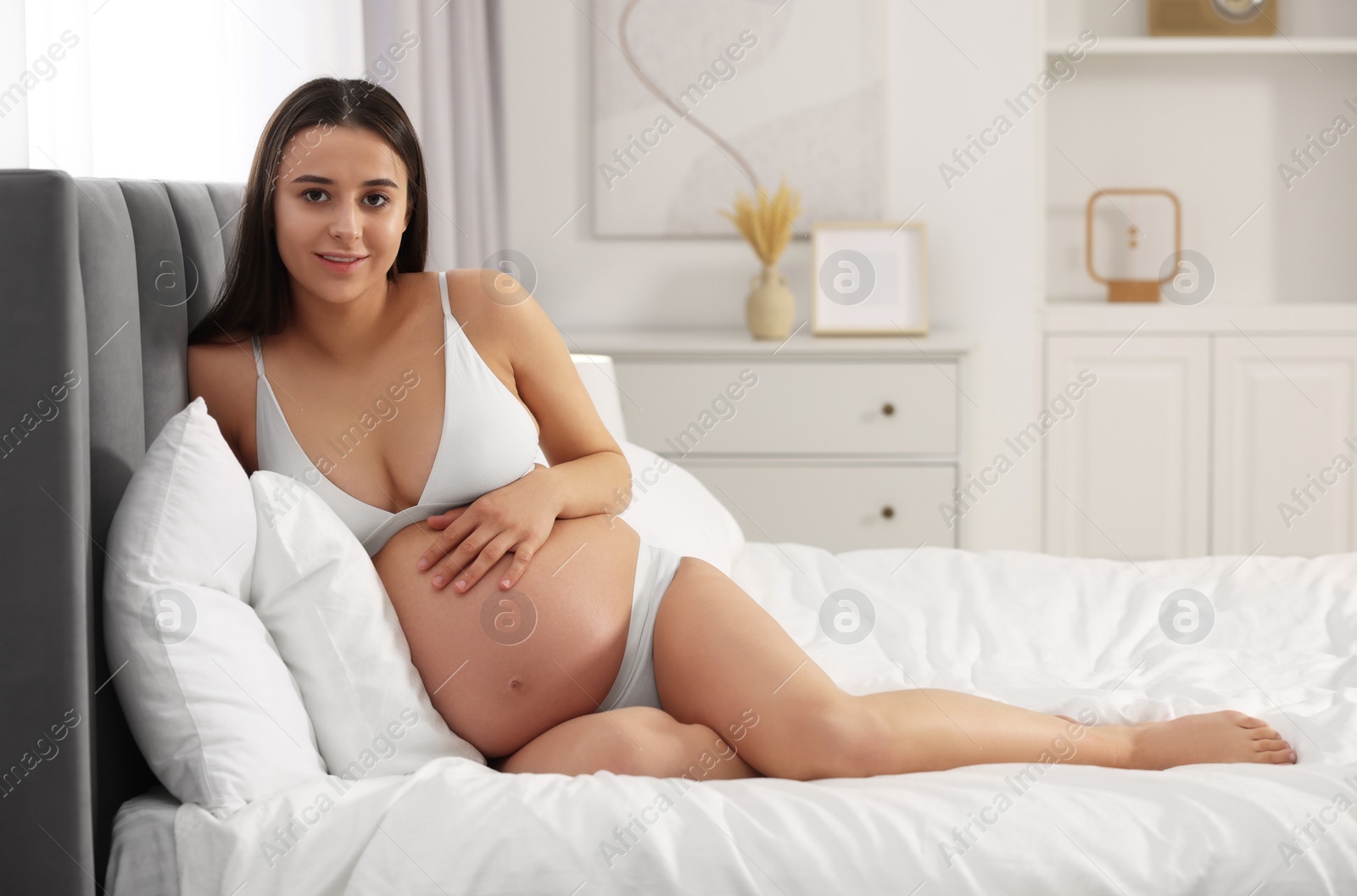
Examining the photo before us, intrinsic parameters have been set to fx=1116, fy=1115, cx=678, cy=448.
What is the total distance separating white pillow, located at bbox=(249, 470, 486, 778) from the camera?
110 cm

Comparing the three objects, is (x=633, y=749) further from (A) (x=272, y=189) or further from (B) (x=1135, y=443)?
(B) (x=1135, y=443)

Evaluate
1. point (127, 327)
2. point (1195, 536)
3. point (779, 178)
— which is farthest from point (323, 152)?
point (1195, 536)

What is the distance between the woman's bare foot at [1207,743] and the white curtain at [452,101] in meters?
1.73

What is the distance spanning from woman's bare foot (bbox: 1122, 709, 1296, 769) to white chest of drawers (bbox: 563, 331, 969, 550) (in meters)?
1.56

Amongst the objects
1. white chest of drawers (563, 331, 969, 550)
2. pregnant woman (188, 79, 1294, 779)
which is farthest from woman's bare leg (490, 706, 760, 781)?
white chest of drawers (563, 331, 969, 550)

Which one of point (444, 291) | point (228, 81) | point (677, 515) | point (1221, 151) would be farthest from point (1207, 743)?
point (1221, 151)

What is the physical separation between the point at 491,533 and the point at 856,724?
0.44 metres

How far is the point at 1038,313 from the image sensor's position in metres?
3.10

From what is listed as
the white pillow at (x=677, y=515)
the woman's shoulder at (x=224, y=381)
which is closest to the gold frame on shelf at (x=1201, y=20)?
the white pillow at (x=677, y=515)

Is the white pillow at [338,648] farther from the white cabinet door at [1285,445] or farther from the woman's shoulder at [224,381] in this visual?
the white cabinet door at [1285,445]

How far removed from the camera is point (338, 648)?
1112mm

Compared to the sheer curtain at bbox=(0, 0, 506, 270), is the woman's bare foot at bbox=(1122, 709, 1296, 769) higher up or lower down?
lower down

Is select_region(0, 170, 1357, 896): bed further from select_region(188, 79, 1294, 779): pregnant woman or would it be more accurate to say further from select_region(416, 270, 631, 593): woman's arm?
select_region(416, 270, 631, 593): woman's arm

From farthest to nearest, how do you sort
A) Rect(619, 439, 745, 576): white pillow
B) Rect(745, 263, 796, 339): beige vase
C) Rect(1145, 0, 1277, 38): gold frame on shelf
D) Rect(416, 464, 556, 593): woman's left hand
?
Rect(1145, 0, 1277, 38): gold frame on shelf, Rect(745, 263, 796, 339): beige vase, Rect(619, 439, 745, 576): white pillow, Rect(416, 464, 556, 593): woman's left hand
